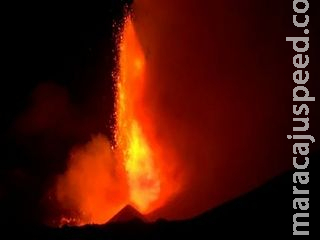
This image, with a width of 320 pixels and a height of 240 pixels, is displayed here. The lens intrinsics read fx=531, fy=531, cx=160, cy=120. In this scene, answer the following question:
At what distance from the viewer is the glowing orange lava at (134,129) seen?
22344mm

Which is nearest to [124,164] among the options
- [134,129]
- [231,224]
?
[134,129]

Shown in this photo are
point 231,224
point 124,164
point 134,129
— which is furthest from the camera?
point 134,129

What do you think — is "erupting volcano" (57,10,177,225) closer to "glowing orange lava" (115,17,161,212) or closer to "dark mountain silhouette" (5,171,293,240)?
"glowing orange lava" (115,17,161,212)

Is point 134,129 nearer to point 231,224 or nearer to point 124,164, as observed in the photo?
point 124,164

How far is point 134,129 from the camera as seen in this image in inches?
960

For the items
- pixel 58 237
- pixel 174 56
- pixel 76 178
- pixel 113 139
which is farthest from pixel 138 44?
pixel 58 237

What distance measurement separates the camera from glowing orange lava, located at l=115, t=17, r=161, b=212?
880 inches

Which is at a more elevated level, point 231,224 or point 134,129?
point 134,129

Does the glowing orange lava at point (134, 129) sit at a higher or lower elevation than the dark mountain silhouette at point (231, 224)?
higher

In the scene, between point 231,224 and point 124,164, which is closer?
point 231,224

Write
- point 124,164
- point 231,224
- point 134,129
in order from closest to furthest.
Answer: point 231,224 < point 124,164 < point 134,129

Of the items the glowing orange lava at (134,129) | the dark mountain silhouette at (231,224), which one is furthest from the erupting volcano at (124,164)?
the dark mountain silhouette at (231,224)

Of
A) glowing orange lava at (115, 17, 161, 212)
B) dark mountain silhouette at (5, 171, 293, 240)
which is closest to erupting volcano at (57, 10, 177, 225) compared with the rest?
glowing orange lava at (115, 17, 161, 212)

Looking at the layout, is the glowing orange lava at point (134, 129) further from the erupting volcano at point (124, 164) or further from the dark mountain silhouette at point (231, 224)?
the dark mountain silhouette at point (231, 224)
